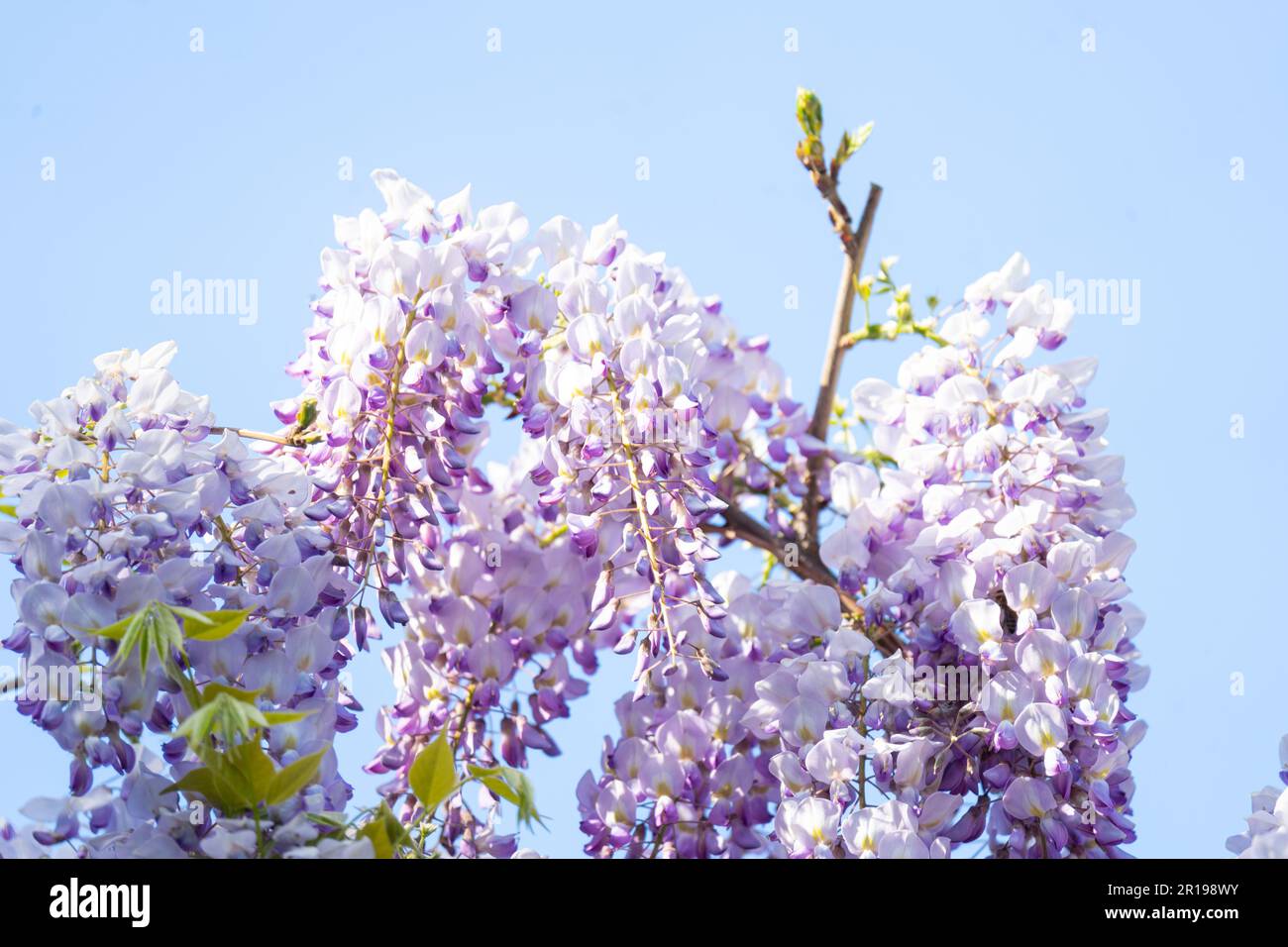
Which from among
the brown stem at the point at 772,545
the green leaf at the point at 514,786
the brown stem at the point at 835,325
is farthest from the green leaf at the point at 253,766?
the brown stem at the point at 835,325

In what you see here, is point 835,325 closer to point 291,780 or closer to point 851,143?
point 851,143

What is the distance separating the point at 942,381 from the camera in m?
1.35

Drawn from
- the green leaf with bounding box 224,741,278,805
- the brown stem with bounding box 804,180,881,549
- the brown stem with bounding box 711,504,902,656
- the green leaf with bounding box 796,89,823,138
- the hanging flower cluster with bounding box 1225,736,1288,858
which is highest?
the green leaf with bounding box 796,89,823,138

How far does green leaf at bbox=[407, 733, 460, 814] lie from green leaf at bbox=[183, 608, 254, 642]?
146 mm

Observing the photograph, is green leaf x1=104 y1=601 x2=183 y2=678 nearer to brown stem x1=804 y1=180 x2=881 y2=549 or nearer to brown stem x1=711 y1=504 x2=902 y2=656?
brown stem x1=711 y1=504 x2=902 y2=656

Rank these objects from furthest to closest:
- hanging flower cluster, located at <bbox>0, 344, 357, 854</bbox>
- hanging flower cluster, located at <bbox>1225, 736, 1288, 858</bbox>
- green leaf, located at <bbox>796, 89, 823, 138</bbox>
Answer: green leaf, located at <bbox>796, 89, 823, 138</bbox> < hanging flower cluster, located at <bbox>1225, 736, 1288, 858</bbox> < hanging flower cluster, located at <bbox>0, 344, 357, 854</bbox>

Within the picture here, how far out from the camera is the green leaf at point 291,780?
31.3 inches

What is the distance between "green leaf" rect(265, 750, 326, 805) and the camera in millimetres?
794

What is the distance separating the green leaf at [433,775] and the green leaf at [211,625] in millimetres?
146

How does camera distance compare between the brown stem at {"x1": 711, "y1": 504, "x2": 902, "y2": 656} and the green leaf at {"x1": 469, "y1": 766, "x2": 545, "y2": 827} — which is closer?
the green leaf at {"x1": 469, "y1": 766, "x2": 545, "y2": 827}

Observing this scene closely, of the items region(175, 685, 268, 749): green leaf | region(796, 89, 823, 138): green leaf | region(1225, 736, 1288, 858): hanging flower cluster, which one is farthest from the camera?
region(796, 89, 823, 138): green leaf

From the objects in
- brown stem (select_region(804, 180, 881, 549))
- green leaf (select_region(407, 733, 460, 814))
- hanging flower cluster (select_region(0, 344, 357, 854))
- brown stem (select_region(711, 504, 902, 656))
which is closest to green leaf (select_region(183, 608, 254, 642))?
hanging flower cluster (select_region(0, 344, 357, 854))

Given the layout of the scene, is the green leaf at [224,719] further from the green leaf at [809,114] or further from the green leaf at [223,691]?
the green leaf at [809,114]
